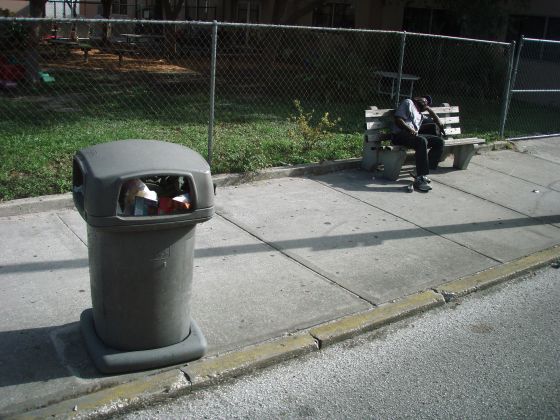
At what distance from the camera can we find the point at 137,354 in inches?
150

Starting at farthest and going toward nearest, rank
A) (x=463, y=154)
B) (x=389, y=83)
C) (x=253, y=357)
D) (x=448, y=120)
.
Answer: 1. (x=389, y=83)
2. (x=448, y=120)
3. (x=463, y=154)
4. (x=253, y=357)

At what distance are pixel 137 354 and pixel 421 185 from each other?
16.9ft

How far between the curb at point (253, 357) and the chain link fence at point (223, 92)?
3.28 m

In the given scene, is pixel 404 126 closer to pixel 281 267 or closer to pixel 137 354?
pixel 281 267

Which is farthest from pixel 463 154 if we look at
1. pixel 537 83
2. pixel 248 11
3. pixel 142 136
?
pixel 248 11

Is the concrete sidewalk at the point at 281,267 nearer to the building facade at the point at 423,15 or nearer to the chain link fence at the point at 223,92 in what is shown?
the chain link fence at the point at 223,92

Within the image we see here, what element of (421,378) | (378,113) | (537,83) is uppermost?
(537,83)

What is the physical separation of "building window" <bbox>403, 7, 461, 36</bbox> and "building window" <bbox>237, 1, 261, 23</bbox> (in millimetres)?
7649

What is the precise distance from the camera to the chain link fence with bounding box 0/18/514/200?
26.2 ft

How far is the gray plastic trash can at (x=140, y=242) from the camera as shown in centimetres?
352

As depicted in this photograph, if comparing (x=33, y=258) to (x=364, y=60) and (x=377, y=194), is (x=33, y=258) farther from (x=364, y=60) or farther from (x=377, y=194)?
(x=364, y=60)

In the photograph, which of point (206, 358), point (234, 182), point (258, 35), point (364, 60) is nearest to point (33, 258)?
point (206, 358)

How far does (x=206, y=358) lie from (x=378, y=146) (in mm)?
4967

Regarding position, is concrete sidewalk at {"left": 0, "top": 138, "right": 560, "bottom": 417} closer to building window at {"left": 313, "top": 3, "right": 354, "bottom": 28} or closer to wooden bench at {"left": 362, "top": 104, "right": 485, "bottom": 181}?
wooden bench at {"left": 362, "top": 104, "right": 485, "bottom": 181}
